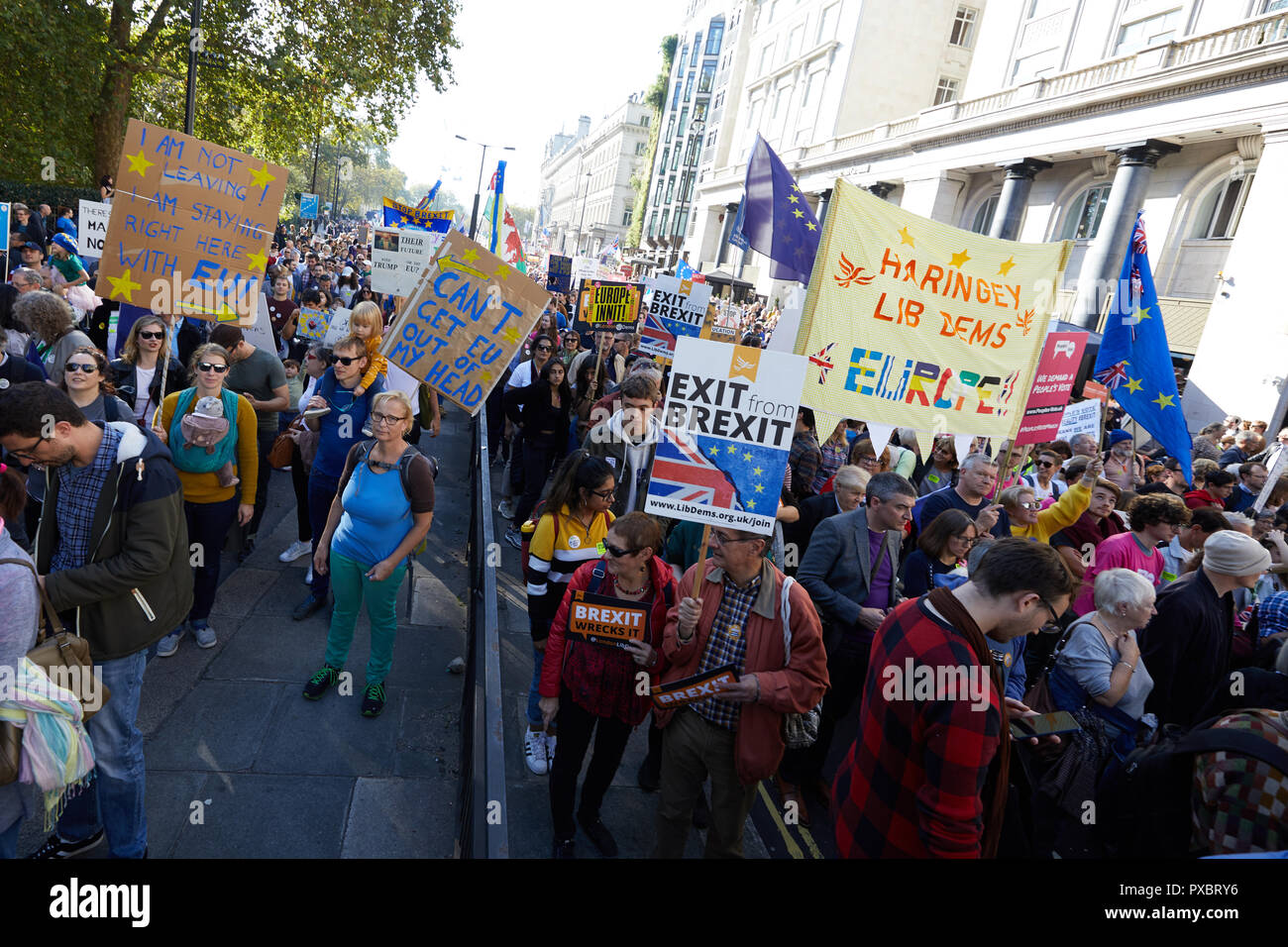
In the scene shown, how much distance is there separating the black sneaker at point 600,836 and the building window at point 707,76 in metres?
71.4

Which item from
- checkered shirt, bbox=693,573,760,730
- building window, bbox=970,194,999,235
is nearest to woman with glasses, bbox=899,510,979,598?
checkered shirt, bbox=693,573,760,730

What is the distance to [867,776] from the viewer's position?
2668 millimetres

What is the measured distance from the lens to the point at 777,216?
290 inches

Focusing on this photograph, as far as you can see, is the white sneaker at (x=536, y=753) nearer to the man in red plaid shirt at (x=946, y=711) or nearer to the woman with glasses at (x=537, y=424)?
the man in red plaid shirt at (x=946, y=711)

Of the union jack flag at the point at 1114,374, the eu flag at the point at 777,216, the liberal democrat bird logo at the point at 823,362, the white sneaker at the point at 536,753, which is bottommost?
the white sneaker at the point at 536,753

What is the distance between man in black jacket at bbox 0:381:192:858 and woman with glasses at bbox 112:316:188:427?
2859 mm

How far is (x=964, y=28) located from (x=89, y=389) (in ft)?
156

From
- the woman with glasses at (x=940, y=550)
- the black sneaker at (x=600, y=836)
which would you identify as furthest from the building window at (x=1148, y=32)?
the black sneaker at (x=600, y=836)

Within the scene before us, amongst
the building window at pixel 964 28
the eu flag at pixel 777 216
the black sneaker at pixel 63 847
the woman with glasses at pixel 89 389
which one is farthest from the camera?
the building window at pixel 964 28

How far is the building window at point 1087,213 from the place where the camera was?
76.4 feet

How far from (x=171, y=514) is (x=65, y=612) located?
0.54m

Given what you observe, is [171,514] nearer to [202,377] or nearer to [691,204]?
[202,377]

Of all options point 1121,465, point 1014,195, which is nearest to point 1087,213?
point 1014,195

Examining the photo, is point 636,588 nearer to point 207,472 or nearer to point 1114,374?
point 207,472
